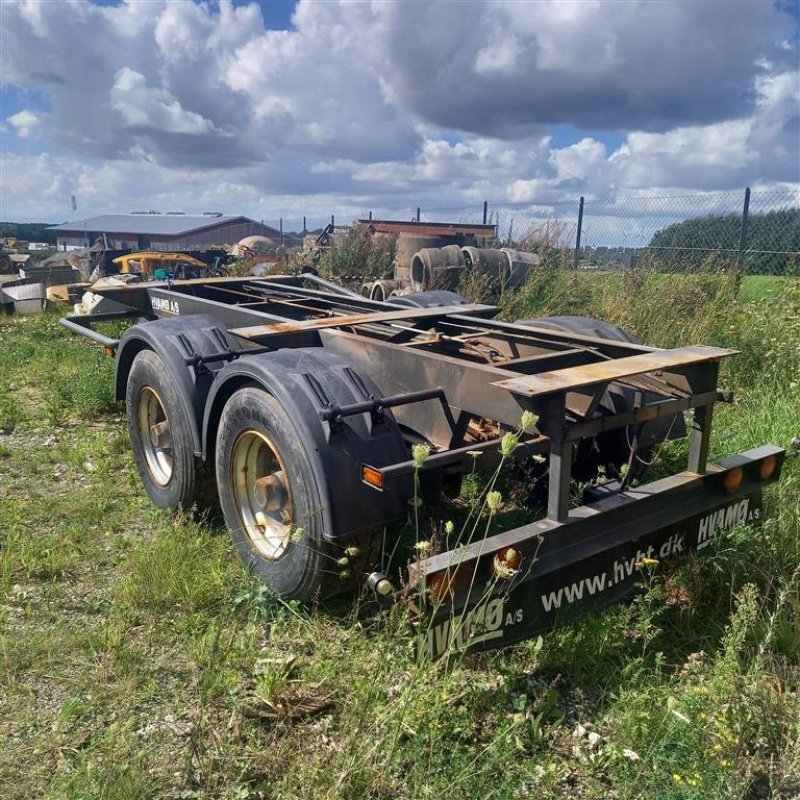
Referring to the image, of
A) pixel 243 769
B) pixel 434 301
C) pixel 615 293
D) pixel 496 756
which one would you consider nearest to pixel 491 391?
pixel 496 756

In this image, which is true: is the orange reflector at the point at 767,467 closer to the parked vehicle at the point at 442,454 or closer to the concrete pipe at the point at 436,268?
the parked vehicle at the point at 442,454

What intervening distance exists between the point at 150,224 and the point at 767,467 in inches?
2885

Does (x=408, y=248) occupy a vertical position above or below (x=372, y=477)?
above

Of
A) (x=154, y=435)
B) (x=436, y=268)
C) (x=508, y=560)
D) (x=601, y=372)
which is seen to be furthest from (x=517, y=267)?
(x=508, y=560)

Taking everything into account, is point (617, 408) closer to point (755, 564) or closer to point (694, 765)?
point (755, 564)

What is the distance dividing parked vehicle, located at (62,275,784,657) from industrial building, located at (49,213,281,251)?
51098 mm

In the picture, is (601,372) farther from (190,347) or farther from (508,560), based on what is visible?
(190,347)

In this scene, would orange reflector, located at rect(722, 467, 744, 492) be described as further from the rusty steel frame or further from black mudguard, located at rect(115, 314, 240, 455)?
black mudguard, located at rect(115, 314, 240, 455)

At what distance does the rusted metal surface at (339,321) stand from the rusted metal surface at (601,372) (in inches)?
59.3

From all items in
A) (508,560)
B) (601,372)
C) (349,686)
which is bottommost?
(349,686)

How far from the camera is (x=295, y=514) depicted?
289cm

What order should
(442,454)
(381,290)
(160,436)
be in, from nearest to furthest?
1. (442,454)
2. (160,436)
3. (381,290)

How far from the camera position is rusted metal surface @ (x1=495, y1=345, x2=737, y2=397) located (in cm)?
238

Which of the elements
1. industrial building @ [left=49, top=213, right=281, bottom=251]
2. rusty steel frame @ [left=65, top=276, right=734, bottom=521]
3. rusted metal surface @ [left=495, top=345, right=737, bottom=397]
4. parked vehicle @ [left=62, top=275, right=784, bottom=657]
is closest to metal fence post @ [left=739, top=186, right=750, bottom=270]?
rusty steel frame @ [left=65, top=276, right=734, bottom=521]
